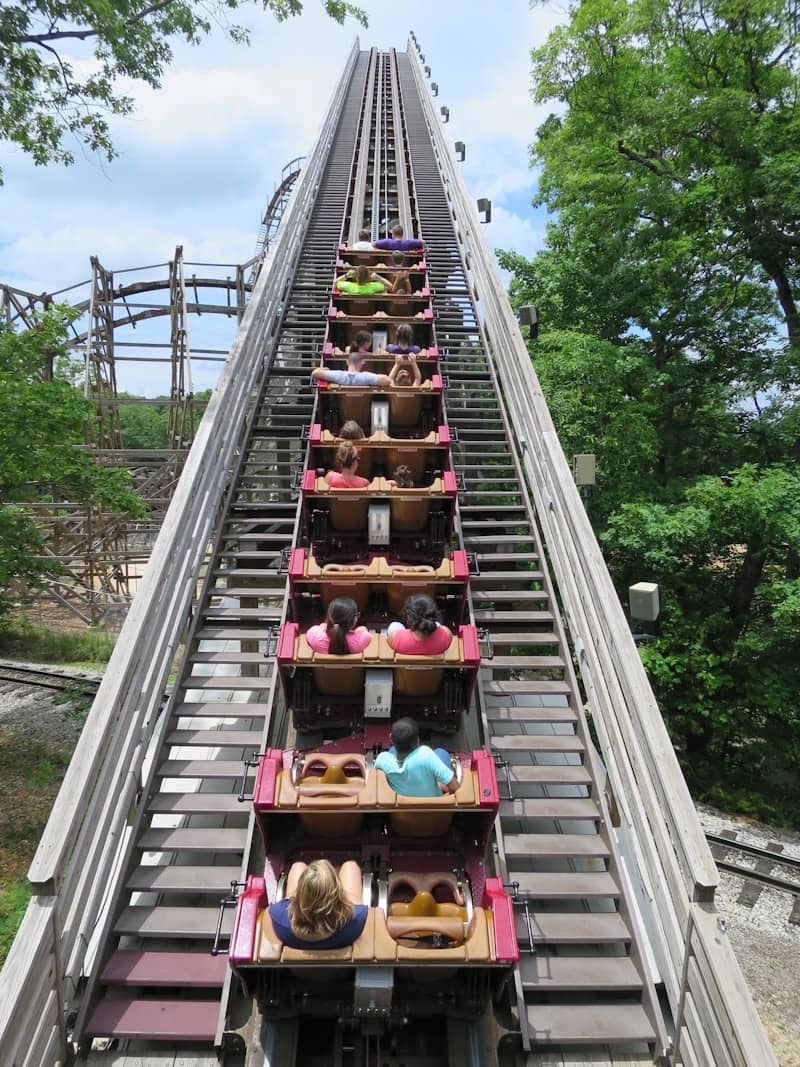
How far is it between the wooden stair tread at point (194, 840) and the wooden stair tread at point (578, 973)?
5.58 feet

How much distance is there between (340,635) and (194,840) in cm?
151

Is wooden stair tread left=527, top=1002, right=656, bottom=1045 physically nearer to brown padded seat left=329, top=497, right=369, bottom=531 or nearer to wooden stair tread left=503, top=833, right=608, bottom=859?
wooden stair tread left=503, top=833, right=608, bottom=859

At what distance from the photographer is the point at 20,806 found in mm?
6293

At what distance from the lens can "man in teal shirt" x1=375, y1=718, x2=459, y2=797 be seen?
9.53 feet

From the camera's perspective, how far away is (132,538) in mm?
22062

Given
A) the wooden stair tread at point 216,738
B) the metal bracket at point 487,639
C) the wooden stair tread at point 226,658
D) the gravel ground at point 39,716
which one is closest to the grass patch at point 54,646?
the gravel ground at point 39,716

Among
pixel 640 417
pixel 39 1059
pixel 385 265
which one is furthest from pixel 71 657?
pixel 640 417

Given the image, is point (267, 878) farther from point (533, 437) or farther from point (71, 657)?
point (71, 657)

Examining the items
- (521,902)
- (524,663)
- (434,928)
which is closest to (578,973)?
(521,902)

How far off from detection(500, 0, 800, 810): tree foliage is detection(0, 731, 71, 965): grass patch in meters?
7.58

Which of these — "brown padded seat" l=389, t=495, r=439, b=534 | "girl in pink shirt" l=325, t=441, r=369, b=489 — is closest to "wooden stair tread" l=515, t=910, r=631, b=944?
"brown padded seat" l=389, t=495, r=439, b=534

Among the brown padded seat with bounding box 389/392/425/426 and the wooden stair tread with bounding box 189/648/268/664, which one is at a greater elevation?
the brown padded seat with bounding box 389/392/425/426

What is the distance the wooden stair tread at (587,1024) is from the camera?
2.96m

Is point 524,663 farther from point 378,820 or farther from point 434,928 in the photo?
point 434,928
